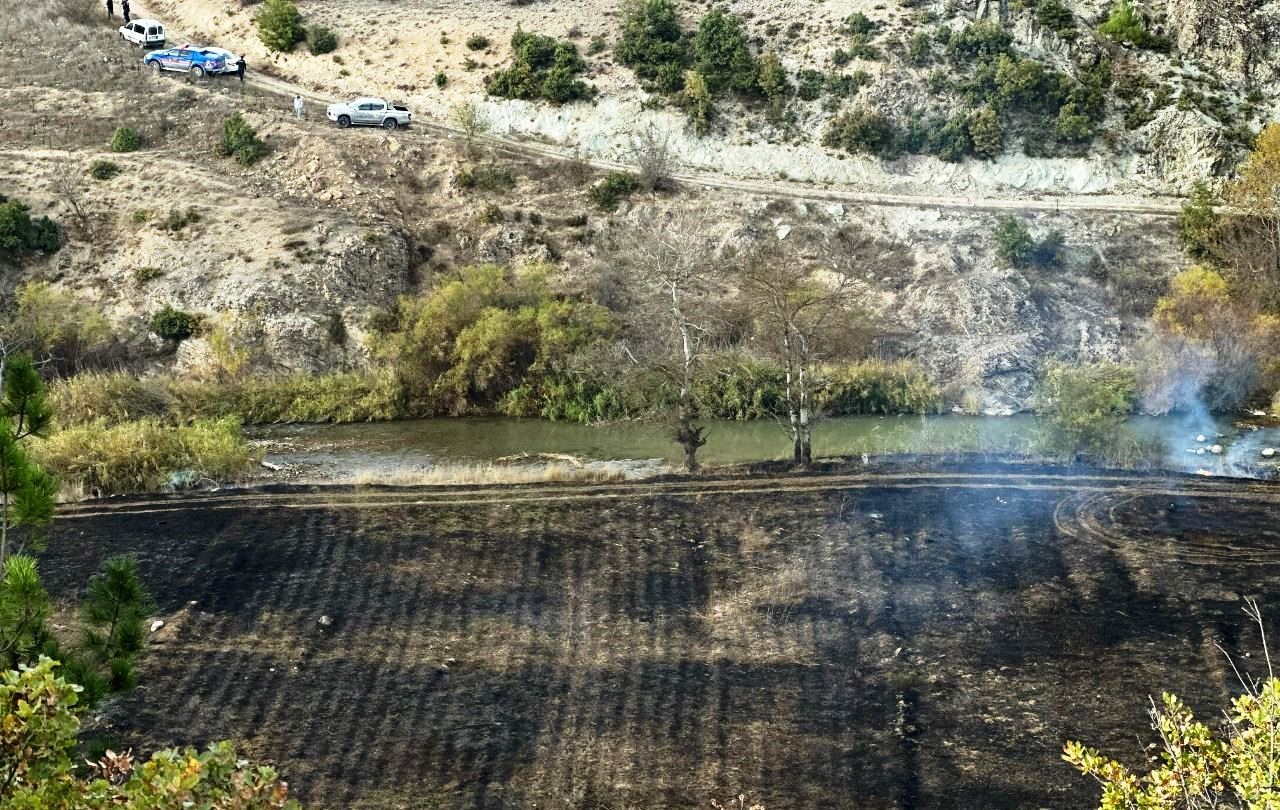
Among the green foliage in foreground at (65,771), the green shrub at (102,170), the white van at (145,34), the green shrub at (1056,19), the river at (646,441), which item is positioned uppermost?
the green foliage in foreground at (65,771)

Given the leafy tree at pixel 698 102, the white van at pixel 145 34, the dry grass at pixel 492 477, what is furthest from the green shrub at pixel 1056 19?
the white van at pixel 145 34

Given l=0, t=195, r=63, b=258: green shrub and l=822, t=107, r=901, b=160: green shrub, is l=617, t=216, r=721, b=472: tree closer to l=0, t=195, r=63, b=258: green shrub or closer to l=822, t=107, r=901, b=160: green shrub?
l=822, t=107, r=901, b=160: green shrub

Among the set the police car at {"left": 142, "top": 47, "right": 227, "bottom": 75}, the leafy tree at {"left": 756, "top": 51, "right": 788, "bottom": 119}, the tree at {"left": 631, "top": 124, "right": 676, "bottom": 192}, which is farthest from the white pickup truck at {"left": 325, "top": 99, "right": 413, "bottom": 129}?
the leafy tree at {"left": 756, "top": 51, "right": 788, "bottom": 119}

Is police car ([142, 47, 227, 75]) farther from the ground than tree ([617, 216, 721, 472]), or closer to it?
farther from the ground

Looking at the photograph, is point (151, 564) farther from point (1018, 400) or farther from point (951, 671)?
point (1018, 400)

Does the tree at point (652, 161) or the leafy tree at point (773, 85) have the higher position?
the leafy tree at point (773, 85)

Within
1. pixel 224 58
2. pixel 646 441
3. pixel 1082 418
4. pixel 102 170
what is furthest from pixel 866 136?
pixel 102 170

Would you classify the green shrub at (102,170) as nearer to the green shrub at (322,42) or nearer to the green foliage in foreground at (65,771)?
the green shrub at (322,42)

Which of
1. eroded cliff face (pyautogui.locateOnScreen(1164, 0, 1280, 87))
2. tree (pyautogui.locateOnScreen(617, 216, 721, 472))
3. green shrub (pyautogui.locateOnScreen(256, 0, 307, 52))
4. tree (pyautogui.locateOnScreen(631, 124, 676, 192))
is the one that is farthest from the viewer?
green shrub (pyautogui.locateOnScreen(256, 0, 307, 52))
